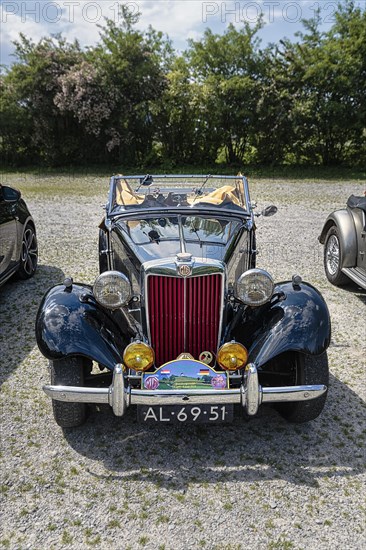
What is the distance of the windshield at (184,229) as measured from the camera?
3.81 meters

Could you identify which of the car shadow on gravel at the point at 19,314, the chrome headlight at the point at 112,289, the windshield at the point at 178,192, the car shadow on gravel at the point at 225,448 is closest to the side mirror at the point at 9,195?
the car shadow on gravel at the point at 19,314

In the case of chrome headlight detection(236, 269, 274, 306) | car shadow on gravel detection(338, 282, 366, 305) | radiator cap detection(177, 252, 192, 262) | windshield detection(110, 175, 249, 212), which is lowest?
car shadow on gravel detection(338, 282, 366, 305)

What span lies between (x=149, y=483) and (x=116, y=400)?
58cm

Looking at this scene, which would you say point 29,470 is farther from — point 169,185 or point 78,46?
point 78,46

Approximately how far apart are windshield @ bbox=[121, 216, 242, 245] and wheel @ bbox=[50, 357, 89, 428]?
112cm

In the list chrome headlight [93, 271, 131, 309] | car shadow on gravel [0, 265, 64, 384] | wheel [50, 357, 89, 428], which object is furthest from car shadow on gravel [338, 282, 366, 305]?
wheel [50, 357, 89, 428]

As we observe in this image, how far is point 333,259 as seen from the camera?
6582 millimetres

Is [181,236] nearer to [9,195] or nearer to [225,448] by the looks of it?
[225,448]

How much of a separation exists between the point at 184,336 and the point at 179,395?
60cm

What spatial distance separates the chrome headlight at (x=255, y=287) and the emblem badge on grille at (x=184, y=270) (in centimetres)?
39

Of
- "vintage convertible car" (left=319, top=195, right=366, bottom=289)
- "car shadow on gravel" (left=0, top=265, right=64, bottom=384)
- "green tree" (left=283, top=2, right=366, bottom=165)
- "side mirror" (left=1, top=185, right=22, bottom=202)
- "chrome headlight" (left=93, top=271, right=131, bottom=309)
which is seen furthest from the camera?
"green tree" (left=283, top=2, right=366, bottom=165)

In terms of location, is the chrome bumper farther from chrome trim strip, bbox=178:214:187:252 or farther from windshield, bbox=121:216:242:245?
windshield, bbox=121:216:242:245

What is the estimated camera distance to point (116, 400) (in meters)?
2.88

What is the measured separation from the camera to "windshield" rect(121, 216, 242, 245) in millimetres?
3812
